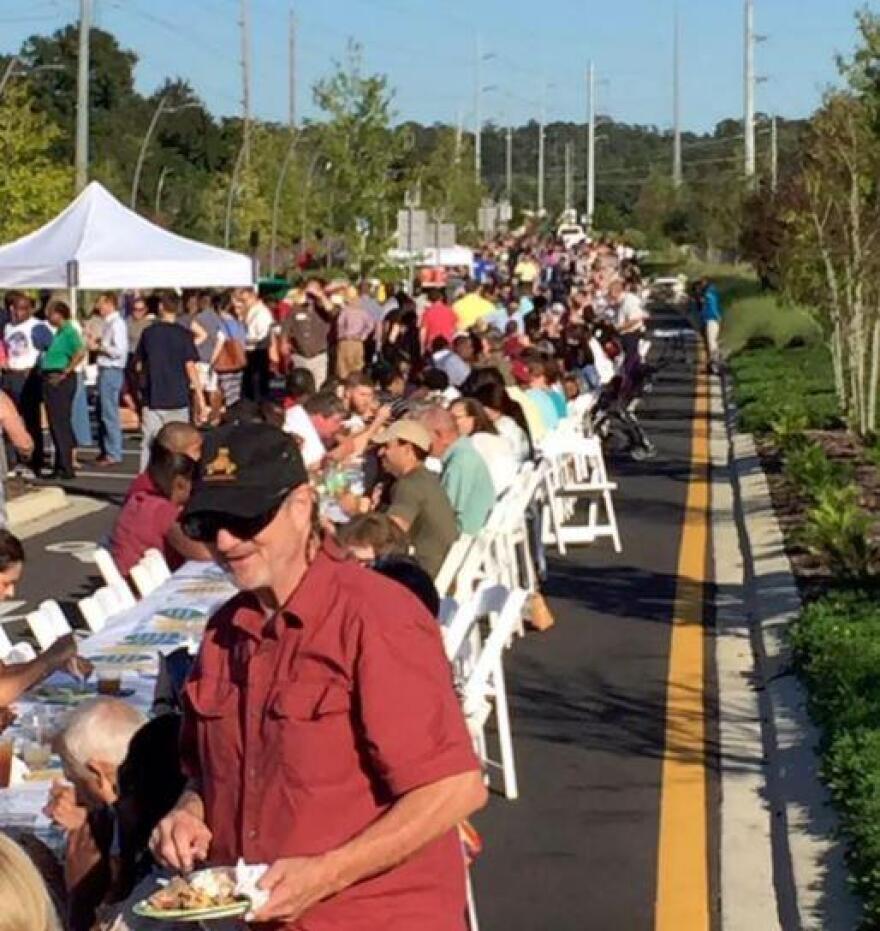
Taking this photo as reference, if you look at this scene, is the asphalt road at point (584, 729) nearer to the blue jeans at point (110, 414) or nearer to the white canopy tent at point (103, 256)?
the blue jeans at point (110, 414)

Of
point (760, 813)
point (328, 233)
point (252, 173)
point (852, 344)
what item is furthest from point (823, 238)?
point (252, 173)

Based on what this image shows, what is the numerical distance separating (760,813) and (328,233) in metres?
57.7

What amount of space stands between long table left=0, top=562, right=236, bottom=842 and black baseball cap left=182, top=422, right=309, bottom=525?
235cm

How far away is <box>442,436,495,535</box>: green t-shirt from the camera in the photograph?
1244 centimetres

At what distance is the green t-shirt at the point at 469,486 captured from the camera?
40.8ft

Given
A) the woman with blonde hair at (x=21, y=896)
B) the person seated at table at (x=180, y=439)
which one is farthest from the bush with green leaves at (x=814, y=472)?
the woman with blonde hair at (x=21, y=896)

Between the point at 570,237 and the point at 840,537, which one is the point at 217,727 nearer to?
the point at 840,537

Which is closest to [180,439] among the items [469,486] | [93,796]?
[469,486]

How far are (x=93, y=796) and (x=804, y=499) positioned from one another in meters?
13.2

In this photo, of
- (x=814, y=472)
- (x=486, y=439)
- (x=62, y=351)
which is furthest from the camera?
(x=62, y=351)

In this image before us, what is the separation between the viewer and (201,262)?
2569cm

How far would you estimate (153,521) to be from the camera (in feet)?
36.0

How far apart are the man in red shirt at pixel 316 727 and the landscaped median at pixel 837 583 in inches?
120

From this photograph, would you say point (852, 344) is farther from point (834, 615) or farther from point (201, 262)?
point (834, 615)
